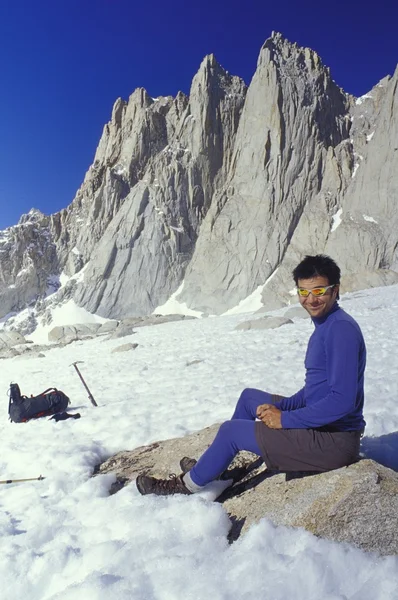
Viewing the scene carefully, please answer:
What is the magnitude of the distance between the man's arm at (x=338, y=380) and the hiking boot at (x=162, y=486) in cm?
138

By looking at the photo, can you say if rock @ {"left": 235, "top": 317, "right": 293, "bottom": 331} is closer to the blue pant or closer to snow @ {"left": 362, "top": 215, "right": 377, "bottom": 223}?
the blue pant

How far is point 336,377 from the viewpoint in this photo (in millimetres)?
3521

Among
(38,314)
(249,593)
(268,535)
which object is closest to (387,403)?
(268,535)

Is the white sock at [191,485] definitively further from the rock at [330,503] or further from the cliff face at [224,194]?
the cliff face at [224,194]

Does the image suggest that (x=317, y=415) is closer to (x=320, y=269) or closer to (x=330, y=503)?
(x=330, y=503)

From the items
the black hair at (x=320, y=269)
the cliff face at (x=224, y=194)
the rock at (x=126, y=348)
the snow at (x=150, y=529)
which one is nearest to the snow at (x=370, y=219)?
the cliff face at (x=224, y=194)

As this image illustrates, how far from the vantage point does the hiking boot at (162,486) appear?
13.1ft

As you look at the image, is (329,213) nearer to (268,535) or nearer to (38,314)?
(38,314)

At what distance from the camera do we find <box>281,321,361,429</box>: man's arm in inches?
138

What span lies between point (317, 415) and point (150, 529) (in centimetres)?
185

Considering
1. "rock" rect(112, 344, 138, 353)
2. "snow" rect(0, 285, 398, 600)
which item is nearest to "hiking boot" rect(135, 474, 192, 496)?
"snow" rect(0, 285, 398, 600)

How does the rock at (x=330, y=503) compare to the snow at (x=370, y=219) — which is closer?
the rock at (x=330, y=503)

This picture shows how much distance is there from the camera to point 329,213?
67875 mm

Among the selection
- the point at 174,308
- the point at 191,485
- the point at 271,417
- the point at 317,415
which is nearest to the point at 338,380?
the point at 317,415
